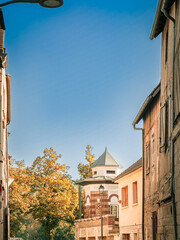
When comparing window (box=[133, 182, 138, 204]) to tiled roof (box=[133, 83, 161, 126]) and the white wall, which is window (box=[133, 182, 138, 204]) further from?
tiled roof (box=[133, 83, 161, 126])

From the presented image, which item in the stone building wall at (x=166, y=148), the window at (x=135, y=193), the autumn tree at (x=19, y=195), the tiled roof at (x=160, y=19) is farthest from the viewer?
the autumn tree at (x=19, y=195)

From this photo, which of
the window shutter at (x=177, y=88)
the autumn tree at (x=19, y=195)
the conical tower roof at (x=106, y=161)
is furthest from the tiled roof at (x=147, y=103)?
the conical tower roof at (x=106, y=161)

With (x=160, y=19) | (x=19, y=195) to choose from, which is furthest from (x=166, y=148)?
(x=19, y=195)

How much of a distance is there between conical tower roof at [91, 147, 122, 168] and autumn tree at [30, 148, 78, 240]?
19.6ft

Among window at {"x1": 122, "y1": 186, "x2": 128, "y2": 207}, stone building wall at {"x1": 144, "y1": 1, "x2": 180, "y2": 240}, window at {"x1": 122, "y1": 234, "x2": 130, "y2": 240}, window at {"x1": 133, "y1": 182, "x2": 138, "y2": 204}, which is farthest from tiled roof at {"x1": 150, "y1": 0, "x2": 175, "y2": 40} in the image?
window at {"x1": 122, "y1": 234, "x2": 130, "y2": 240}

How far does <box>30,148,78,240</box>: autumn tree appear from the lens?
44.4m

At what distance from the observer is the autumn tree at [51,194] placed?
4444 centimetres

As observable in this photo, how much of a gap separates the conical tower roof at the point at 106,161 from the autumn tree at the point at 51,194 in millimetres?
5980

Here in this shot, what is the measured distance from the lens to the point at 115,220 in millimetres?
33562

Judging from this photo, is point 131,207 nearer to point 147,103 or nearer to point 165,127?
point 147,103

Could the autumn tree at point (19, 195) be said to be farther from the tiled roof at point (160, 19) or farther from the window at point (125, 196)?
the tiled roof at point (160, 19)

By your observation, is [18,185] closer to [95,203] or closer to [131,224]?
[95,203]

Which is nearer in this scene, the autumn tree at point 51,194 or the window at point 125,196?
the window at point 125,196

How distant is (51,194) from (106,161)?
10.4m
